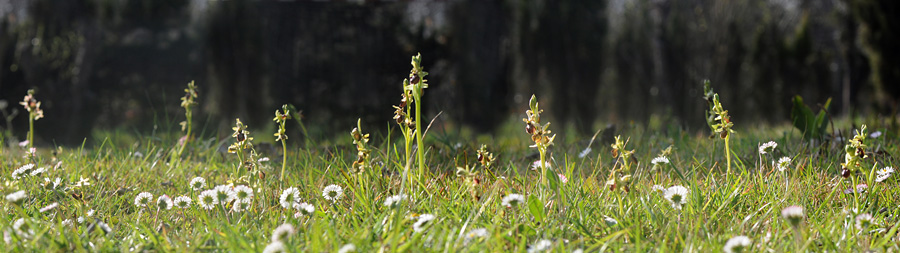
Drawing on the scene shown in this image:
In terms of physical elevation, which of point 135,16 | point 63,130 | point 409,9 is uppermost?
point 409,9

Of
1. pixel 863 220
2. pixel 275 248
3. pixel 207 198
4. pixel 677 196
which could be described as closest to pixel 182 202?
pixel 207 198

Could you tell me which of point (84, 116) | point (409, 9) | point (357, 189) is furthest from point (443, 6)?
point (357, 189)

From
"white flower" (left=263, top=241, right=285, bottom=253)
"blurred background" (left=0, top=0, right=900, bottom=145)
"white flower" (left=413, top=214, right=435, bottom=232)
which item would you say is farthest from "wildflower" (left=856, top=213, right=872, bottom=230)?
"blurred background" (left=0, top=0, right=900, bottom=145)

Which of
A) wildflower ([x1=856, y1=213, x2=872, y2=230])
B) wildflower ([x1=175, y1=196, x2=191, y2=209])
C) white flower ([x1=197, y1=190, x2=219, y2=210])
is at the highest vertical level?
wildflower ([x1=856, y1=213, x2=872, y2=230])

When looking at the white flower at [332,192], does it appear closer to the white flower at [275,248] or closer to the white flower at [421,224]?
the white flower at [421,224]

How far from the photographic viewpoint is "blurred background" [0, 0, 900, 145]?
757cm

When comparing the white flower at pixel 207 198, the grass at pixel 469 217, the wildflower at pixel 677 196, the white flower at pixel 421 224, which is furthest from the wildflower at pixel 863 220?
the white flower at pixel 207 198

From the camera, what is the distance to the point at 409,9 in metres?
7.67

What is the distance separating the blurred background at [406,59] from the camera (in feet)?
24.8

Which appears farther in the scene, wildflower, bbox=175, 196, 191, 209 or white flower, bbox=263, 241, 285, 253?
wildflower, bbox=175, 196, 191, 209

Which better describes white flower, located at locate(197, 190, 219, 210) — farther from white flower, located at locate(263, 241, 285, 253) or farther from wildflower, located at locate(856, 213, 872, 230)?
wildflower, located at locate(856, 213, 872, 230)

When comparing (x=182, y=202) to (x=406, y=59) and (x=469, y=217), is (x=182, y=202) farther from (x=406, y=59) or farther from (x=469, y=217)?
(x=406, y=59)

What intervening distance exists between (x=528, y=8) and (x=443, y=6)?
1.56 m

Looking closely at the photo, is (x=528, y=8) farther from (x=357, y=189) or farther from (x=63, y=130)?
(x=357, y=189)
